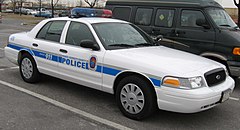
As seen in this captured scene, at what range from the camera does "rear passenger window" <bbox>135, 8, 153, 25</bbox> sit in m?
7.84

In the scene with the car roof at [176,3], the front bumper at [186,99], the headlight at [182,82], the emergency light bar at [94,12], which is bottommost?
the front bumper at [186,99]

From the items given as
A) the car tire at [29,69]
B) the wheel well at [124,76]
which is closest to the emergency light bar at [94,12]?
the car tire at [29,69]

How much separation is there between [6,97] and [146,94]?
2.67m

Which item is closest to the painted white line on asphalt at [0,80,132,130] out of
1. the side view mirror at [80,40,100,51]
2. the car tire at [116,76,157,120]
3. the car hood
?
the car tire at [116,76,157,120]

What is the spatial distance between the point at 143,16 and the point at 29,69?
3.38 meters

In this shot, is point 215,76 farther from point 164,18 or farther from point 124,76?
point 164,18

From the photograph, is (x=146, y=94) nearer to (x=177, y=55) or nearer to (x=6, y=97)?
(x=177, y=55)

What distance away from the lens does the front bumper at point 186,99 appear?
13.0ft

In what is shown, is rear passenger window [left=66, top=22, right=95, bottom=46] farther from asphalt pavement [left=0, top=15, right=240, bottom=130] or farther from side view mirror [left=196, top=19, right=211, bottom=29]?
side view mirror [left=196, top=19, right=211, bottom=29]

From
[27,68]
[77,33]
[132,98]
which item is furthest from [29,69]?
[132,98]

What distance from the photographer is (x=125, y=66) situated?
445 cm

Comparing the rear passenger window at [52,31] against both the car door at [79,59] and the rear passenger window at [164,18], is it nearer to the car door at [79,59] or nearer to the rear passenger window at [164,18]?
the car door at [79,59]

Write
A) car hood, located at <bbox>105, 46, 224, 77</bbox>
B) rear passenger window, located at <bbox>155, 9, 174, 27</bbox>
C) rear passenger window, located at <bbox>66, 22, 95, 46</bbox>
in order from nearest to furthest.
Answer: car hood, located at <bbox>105, 46, 224, 77</bbox>, rear passenger window, located at <bbox>66, 22, 95, 46</bbox>, rear passenger window, located at <bbox>155, 9, 174, 27</bbox>

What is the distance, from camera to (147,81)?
4289 millimetres
